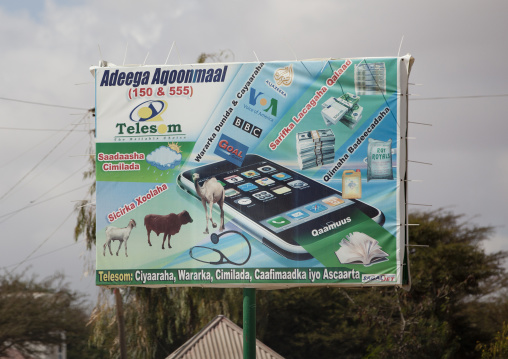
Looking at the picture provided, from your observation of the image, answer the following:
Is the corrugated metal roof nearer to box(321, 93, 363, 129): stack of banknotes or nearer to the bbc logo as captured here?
the bbc logo

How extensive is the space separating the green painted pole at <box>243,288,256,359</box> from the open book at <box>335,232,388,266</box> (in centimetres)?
154

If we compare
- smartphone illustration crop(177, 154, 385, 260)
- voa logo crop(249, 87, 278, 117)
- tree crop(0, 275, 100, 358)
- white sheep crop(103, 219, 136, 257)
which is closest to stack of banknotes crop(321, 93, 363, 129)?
voa logo crop(249, 87, 278, 117)

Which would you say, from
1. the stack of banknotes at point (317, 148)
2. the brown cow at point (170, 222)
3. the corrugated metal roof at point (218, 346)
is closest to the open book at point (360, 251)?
the stack of banknotes at point (317, 148)

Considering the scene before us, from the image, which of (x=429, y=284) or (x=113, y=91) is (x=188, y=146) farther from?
(x=429, y=284)

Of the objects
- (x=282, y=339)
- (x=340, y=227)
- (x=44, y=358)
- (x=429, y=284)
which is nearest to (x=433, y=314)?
(x=429, y=284)

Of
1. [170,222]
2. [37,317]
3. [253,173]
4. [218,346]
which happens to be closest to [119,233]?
[170,222]

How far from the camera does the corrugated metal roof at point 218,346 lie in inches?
A: 560

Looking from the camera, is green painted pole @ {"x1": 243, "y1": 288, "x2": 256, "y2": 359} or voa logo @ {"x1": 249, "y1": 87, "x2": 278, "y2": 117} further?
green painted pole @ {"x1": 243, "y1": 288, "x2": 256, "y2": 359}

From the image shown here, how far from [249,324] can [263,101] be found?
3.23 m

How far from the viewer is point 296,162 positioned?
10.8m

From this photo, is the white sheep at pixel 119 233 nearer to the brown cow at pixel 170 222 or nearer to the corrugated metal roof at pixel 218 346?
the brown cow at pixel 170 222

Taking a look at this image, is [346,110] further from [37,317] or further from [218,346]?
[37,317]

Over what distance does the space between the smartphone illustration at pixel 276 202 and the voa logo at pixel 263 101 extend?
669 mm

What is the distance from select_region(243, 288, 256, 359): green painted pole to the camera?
11.2 metres
